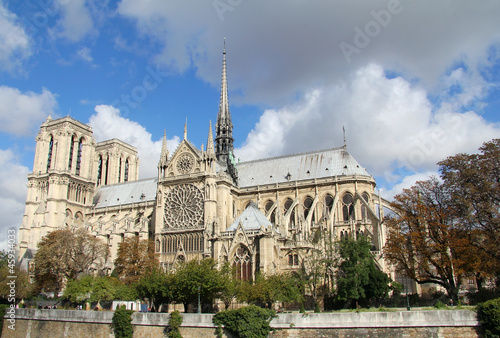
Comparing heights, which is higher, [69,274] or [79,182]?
[79,182]

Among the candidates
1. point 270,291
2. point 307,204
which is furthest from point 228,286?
point 307,204

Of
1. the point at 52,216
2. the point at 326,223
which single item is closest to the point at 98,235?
the point at 52,216

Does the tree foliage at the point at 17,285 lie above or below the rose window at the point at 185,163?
below

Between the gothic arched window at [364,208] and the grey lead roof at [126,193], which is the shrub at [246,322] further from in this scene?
the grey lead roof at [126,193]

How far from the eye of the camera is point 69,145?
3100 inches

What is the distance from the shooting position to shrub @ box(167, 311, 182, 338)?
96.1 ft

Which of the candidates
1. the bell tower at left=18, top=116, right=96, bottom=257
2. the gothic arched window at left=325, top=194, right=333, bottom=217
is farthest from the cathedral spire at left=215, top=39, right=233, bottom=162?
the bell tower at left=18, top=116, right=96, bottom=257

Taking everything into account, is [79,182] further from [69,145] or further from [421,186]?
[421,186]

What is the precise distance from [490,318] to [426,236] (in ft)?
38.1

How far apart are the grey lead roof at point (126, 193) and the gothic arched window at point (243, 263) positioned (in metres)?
36.0

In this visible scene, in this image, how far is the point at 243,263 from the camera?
128ft

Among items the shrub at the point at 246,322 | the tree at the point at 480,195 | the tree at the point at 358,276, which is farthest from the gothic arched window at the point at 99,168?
the tree at the point at 480,195

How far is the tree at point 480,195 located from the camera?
30.5 m

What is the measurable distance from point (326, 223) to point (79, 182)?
1808 inches
